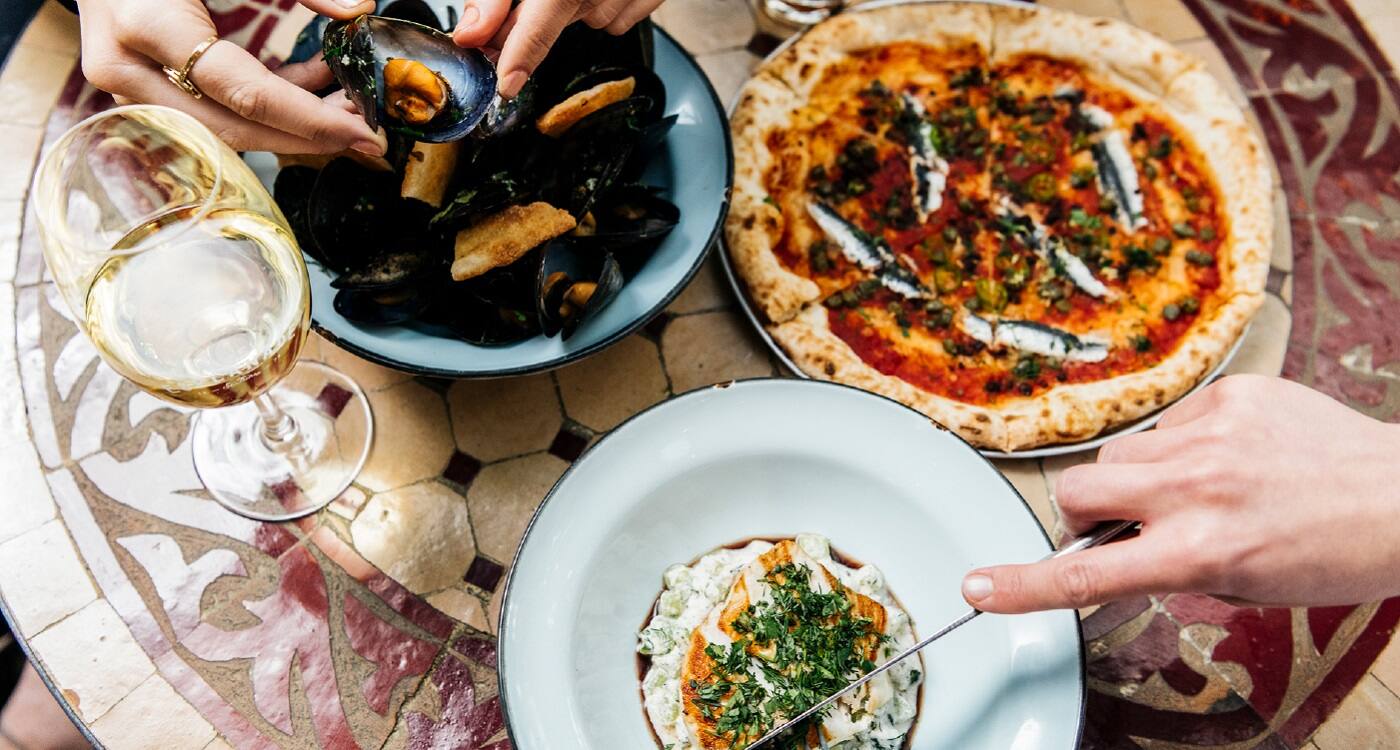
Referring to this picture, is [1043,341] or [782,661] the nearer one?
[782,661]

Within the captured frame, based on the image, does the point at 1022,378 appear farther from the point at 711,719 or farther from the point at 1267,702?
the point at 711,719

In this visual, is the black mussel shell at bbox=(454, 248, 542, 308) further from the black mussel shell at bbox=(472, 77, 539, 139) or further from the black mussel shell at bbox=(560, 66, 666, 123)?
the black mussel shell at bbox=(560, 66, 666, 123)

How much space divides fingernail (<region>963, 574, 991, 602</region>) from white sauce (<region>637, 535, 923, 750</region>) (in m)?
0.42

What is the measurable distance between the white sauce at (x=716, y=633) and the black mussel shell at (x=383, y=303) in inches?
40.0

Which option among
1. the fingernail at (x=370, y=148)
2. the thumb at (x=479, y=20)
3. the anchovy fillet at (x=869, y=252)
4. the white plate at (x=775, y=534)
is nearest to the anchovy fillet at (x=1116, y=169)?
the anchovy fillet at (x=869, y=252)

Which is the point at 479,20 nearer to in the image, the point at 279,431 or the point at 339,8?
the point at 339,8

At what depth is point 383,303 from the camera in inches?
99.3

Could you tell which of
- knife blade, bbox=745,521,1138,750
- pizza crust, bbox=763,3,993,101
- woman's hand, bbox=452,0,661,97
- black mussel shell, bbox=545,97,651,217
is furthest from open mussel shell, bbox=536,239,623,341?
pizza crust, bbox=763,3,993,101

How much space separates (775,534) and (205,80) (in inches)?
72.5

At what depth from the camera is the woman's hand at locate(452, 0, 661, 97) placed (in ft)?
7.64

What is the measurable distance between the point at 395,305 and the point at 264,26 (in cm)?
159

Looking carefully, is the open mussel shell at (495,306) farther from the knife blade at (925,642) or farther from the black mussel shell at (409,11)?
the knife blade at (925,642)

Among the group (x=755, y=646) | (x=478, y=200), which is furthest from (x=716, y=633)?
(x=478, y=200)

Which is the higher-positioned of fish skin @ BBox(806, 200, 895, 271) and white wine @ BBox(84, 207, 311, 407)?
white wine @ BBox(84, 207, 311, 407)
